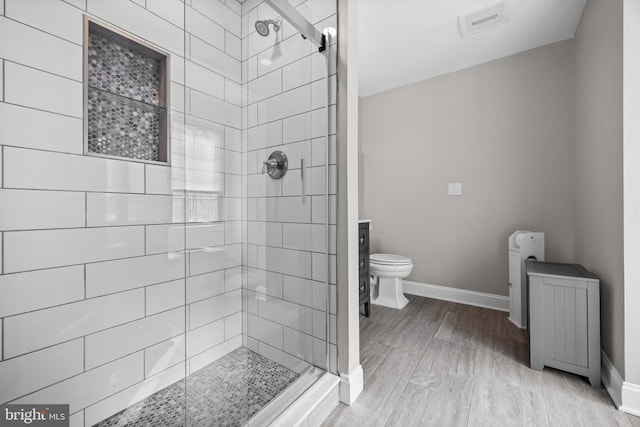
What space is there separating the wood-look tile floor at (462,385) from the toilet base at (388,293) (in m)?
0.41

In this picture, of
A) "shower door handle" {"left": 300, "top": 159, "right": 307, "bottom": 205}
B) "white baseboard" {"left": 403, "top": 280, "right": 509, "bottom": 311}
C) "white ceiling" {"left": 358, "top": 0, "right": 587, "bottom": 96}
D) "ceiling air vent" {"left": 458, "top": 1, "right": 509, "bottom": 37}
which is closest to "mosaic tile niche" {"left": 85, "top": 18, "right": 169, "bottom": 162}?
"shower door handle" {"left": 300, "top": 159, "right": 307, "bottom": 205}

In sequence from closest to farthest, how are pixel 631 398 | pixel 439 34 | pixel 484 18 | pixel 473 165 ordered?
pixel 631 398 < pixel 484 18 < pixel 439 34 < pixel 473 165

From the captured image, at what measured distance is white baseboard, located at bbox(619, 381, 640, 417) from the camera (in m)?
1.32

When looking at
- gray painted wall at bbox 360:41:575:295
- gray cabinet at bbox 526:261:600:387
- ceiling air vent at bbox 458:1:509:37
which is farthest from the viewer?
gray painted wall at bbox 360:41:575:295

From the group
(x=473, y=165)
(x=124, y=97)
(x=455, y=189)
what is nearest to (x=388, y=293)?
(x=455, y=189)

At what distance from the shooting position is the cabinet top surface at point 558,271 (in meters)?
1.64

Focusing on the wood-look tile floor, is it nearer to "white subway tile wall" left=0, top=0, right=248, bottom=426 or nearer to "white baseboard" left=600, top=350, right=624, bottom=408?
"white baseboard" left=600, top=350, right=624, bottom=408

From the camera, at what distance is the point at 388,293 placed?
9.09 feet

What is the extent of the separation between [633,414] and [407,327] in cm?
122

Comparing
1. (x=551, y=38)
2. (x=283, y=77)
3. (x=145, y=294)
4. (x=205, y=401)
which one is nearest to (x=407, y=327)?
(x=205, y=401)

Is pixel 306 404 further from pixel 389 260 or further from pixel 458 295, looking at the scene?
pixel 458 295

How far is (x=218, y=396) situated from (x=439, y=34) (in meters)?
2.82

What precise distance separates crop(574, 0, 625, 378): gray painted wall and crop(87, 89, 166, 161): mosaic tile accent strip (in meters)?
2.33

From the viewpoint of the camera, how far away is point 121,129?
1.42 m
